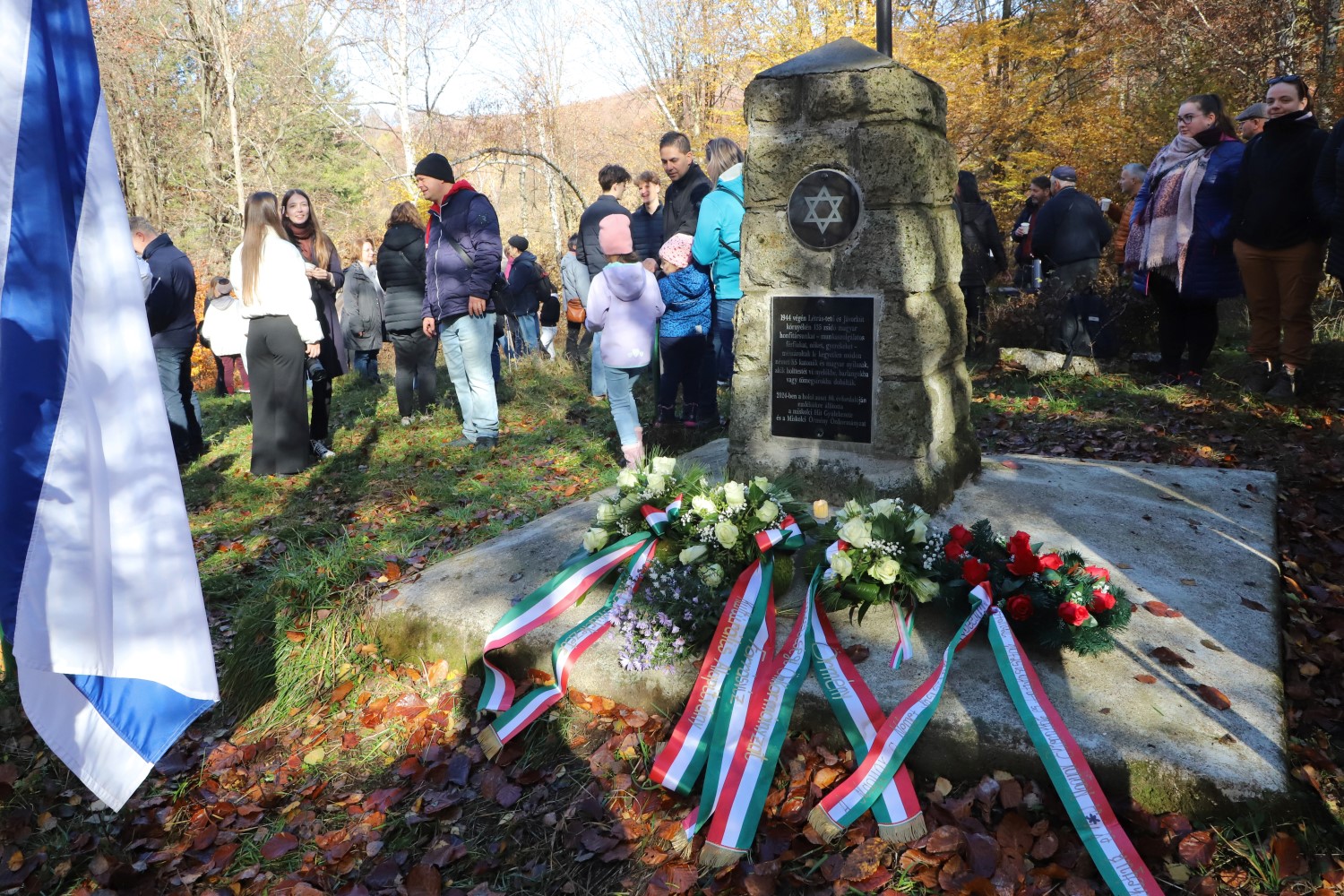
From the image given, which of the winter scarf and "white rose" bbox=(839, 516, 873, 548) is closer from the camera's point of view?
"white rose" bbox=(839, 516, 873, 548)

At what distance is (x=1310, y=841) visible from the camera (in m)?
2.22

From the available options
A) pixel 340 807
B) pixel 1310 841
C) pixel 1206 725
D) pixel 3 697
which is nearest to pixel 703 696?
pixel 340 807

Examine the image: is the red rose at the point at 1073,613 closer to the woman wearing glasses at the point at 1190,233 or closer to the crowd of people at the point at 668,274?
the crowd of people at the point at 668,274

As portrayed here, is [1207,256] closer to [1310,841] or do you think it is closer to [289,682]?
[1310,841]

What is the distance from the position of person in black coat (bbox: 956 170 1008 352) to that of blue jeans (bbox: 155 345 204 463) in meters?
7.12

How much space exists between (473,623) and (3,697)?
79.3 inches

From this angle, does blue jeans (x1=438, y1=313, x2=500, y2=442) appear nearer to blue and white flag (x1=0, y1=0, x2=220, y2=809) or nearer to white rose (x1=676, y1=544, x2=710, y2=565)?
white rose (x1=676, y1=544, x2=710, y2=565)

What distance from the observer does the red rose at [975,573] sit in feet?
9.98

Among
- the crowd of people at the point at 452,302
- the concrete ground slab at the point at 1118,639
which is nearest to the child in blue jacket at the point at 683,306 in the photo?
the crowd of people at the point at 452,302

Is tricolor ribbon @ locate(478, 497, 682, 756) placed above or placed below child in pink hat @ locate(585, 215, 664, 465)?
below

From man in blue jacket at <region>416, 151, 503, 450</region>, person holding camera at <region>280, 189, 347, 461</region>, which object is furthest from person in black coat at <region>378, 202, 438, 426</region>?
man in blue jacket at <region>416, 151, 503, 450</region>

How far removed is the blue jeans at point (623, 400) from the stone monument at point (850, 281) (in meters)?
1.45

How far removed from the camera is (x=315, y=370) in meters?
6.81

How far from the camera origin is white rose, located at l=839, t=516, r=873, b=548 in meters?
3.23
